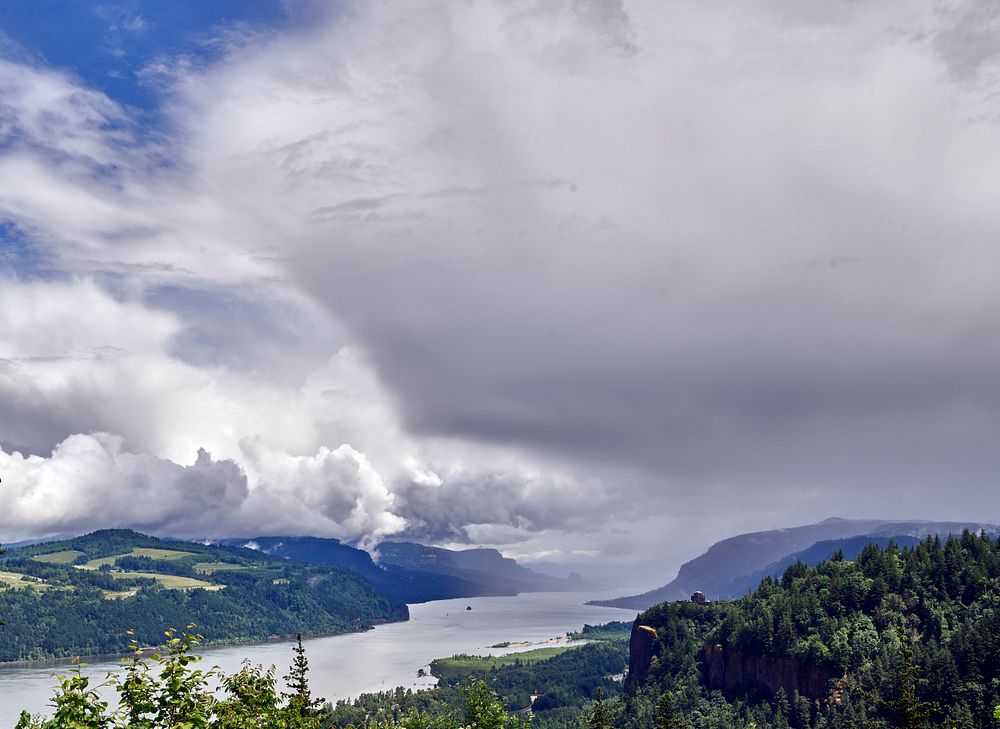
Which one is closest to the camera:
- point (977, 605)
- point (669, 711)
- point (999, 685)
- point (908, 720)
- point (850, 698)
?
point (908, 720)

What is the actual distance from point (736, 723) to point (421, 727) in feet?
399

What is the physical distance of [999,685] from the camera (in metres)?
144

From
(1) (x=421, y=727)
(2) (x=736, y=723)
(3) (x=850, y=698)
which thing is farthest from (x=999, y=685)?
(1) (x=421, y=727)

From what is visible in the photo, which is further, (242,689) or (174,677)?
(242,689)

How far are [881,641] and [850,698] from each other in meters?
22.7

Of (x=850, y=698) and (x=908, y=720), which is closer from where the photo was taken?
(x=908, y=720)

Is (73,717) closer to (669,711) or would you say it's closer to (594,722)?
(669,711)

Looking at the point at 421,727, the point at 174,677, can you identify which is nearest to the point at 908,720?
the point at 174,677

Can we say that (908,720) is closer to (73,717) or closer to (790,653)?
(73,717)

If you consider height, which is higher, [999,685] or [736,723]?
[999,685]

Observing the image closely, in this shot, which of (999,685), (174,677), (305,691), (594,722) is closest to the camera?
(174,677)

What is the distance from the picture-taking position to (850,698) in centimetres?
17425

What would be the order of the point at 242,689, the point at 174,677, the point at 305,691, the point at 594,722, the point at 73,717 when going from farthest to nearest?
the point at 594,722 < the point at 305,691 < the point at 242,689 < the point at 174,677 < the point at 73,717

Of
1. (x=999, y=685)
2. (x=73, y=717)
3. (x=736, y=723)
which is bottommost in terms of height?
(x=736, y=723)
